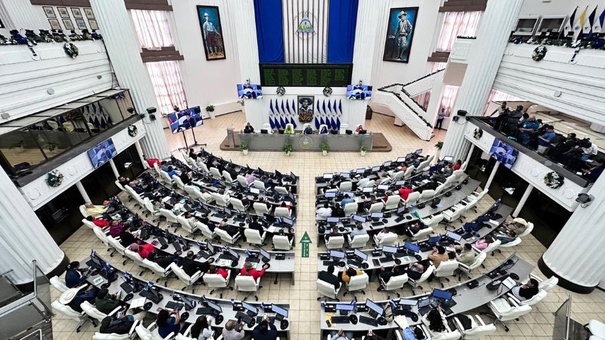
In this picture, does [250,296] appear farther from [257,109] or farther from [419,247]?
[257,109]

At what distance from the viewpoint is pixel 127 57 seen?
13477 millimetres

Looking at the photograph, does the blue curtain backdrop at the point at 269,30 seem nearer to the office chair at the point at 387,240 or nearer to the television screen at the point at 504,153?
the television screen at the point at 504,153

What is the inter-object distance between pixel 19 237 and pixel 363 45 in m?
19.6

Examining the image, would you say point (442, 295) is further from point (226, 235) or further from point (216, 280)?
point (226, 235)

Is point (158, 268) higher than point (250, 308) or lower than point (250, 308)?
higher

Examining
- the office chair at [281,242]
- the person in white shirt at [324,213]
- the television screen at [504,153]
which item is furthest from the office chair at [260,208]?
the television screen at [504,153]

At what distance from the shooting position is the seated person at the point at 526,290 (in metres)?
7.59

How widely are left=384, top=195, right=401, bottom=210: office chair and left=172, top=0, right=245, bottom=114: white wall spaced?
1395cm

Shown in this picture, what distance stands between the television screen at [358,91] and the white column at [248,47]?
256 inches

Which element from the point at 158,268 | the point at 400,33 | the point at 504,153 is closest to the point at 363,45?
the point at 400,33

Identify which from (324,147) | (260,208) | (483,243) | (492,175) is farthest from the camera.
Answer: (324,147)

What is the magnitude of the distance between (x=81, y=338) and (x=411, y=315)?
9602 mm

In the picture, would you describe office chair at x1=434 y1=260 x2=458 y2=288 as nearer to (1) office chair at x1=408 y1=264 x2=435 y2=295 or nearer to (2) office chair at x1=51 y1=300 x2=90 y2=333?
(1) office chair at x1=408 y1=264 x2=435 y2=295

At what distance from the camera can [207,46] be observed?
73.5 ft
